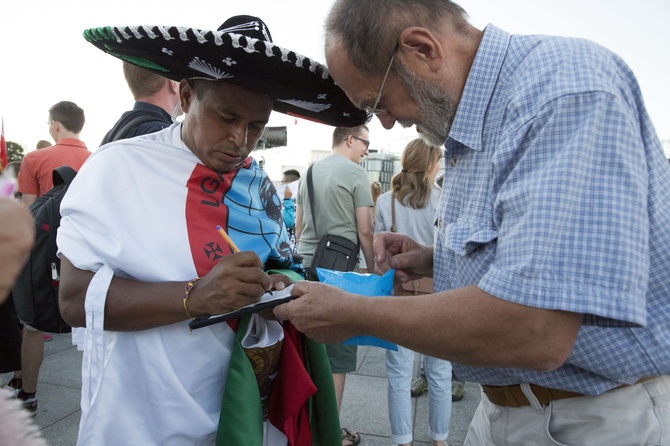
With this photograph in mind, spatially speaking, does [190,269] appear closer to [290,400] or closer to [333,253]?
[290,400]

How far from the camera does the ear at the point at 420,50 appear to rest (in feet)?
3.94

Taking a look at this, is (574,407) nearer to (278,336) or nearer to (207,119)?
(278,336)

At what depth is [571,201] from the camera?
35.9 inches

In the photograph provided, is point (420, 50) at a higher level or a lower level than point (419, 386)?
higher

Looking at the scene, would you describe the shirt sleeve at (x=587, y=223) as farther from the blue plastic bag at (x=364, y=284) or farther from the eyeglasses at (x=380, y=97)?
the blue plastic bag at (x=364, y=284)

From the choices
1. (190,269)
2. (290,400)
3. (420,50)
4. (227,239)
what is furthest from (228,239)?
(420,50)

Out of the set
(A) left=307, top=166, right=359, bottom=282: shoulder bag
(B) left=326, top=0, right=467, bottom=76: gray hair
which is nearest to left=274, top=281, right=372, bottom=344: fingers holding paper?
(B) left=326, top=0, right=467, bottom=76: gray hair

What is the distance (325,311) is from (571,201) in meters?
0.62

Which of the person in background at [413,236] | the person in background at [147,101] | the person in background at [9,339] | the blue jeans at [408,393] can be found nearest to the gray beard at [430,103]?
the person in background at [147,101]

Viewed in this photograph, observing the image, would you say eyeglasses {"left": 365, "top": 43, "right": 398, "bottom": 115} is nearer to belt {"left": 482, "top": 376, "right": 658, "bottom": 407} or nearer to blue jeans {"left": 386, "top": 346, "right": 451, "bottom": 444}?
belt {"left": 482, "top": 376, "right": 658, "bottom": 407}

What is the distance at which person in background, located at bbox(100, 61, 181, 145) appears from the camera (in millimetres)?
2576

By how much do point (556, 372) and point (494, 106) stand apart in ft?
2.20

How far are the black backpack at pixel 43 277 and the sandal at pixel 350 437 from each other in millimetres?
2087

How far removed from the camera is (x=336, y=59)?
1.35 metres
